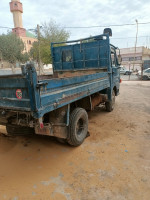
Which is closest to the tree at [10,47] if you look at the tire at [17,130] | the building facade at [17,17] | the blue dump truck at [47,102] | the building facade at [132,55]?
the building facade at [17,17]

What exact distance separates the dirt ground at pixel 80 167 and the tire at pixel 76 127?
19 cm

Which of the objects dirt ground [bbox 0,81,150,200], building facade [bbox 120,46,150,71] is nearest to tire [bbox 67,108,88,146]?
dirt ground [bbox 0,81,150,200]

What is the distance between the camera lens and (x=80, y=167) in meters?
2.51

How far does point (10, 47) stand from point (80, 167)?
81.9ft

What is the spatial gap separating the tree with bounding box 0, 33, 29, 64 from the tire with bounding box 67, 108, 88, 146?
933 inches

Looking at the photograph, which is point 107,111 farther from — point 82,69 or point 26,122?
point 26,122

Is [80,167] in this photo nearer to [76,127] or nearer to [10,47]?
[76,127]

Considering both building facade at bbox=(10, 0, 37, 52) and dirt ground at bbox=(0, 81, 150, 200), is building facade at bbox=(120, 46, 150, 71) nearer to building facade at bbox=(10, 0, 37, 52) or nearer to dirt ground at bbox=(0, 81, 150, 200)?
building facade at bbox=(10, 0, 37, 52)

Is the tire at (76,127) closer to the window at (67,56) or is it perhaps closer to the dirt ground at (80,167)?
the dirt ground at (80,167)

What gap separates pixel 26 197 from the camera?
1925 mm

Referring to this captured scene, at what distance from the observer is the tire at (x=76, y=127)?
9.32 ft

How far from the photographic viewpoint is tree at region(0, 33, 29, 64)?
73.1 ft

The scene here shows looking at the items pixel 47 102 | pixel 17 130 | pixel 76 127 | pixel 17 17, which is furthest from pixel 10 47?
pixel 17 17

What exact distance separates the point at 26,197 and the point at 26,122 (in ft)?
3.45
